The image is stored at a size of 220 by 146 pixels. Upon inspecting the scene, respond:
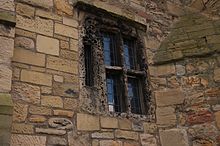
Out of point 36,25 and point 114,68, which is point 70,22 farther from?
point 114,68

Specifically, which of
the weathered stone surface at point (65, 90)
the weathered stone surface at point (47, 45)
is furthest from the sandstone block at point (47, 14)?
the weathered stone surface at point (65, 90)

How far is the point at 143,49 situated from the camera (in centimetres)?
530

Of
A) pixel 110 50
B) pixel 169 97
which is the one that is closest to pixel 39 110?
pixel 110 50

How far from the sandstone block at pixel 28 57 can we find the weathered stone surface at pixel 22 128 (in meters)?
0.77

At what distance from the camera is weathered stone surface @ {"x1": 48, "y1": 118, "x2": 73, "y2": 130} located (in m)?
3.88

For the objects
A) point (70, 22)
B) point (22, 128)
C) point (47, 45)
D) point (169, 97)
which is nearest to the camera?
point (22, 128)

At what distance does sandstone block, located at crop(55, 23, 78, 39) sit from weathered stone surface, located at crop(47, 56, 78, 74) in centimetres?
38

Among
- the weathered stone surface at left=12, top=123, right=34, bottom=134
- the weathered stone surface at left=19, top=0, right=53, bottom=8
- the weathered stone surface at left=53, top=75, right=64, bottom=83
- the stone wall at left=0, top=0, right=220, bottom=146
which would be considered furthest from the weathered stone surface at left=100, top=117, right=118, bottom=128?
the weathered stone surface at left=19, top=0, right=53, bottom=8

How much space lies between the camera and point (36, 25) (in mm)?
4289

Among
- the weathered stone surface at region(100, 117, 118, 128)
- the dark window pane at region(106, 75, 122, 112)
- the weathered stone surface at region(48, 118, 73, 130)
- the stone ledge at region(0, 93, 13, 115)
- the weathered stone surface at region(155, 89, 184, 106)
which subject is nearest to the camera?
the stone ledge at region(0, 93, 13, 115)

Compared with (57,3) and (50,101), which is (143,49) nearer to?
(57,3)

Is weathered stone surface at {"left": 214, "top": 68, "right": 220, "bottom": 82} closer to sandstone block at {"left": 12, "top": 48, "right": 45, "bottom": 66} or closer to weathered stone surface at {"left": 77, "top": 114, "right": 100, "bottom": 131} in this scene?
weathered stone surface at {"left": 77, "top": 114, "right": 100, "bottom": 131}

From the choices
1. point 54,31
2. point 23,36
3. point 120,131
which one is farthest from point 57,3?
point 120,131

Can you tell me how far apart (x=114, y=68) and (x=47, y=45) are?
3.51 feet
